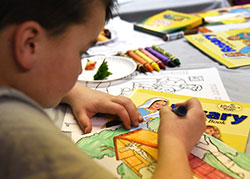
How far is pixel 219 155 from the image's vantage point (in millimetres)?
453

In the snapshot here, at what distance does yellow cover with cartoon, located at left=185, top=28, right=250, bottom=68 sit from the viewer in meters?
0.85

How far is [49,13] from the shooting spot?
30cm

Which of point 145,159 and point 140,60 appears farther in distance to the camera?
point 140,60

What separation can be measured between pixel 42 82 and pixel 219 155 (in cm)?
31

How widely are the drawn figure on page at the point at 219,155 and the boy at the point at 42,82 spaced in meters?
0.05

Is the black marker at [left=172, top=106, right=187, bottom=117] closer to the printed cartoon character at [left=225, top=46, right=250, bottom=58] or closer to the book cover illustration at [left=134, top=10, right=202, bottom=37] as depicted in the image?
the printed cartoon character at [left=225, top=46, right=250, bottom=58]

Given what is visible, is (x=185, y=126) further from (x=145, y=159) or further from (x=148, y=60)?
(x=148, y=60)

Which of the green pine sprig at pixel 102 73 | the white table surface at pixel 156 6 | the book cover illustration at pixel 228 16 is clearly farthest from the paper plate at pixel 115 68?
the white table surface at pixel 156 6

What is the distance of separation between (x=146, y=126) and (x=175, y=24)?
80cm

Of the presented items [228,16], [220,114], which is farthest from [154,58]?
[228,16]

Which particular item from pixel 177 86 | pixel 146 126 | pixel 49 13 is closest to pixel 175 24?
pixel 177 86

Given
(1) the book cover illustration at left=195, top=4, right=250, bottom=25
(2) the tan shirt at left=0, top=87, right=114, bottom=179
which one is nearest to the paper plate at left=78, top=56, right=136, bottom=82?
(2) the tan shirt at left=0, top=87, right=114, bottom=179

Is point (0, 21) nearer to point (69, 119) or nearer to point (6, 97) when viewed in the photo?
point (6, 97)

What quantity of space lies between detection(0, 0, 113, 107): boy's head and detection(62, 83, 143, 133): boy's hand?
20 centimetres
